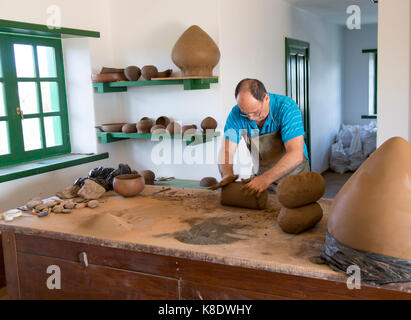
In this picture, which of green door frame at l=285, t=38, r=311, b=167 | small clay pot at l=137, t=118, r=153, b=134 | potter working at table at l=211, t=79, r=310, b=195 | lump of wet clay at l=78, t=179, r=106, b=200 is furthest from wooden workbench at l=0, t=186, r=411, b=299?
green door frame at l=285, t=38, r=311, b=167

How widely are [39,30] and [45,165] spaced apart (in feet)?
3.81

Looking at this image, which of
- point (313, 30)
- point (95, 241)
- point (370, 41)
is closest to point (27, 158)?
point (95, 241)

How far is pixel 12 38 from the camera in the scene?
3.84 m

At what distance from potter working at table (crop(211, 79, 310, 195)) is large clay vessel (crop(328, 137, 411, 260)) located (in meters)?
0.96

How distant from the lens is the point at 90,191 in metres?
2.86

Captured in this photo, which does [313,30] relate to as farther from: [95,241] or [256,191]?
[95,241]

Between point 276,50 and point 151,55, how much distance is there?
1895 mm

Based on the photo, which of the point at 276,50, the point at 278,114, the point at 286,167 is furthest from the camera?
the point at 276,50

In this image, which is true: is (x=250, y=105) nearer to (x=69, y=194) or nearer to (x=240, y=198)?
(x=240, y=198)

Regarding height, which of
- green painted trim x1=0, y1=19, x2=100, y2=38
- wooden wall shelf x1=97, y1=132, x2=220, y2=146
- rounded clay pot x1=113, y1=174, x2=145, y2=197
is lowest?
rounded clay pot x1=113, y1=174, x2=145, y2=197

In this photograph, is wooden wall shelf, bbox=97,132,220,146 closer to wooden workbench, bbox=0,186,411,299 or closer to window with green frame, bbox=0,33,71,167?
window with green frame, bbox=0,33,71,167

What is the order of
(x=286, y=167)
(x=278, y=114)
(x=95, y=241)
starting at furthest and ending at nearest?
1. (x=278, y=114)
2. (x=286, y=167)
3. (x=95, y=241)

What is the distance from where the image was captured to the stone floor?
6.65 metres

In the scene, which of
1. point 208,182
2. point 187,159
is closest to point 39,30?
point 187,159
